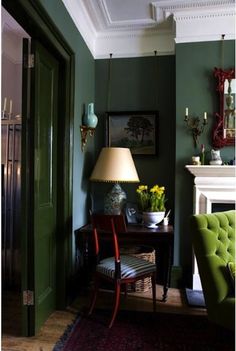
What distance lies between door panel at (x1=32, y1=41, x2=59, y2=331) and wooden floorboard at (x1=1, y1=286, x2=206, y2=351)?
0.10 meters

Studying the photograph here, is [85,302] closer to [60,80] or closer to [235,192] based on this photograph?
[235,192]

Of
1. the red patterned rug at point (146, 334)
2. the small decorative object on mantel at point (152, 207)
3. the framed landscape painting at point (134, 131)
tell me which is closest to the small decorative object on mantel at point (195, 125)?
the framed landscape painting at point (134, 131)

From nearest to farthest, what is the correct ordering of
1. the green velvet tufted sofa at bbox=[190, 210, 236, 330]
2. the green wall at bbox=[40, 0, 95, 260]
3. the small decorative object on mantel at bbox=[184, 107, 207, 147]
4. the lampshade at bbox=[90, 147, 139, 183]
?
the green velvet tufted sofa at bbox=[190, 210, 236, 330] < the green wall at bbox=[40, 0, 95, 260] < the lampshade at bbox=[90, 147, 139, 183] < the small decorative object on mantel at bbox=[184, 107, 207, 147]

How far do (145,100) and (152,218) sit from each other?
1.42 metres

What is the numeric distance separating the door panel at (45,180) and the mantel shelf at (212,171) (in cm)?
137

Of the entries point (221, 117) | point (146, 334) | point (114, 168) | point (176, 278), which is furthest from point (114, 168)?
point (146, 334)

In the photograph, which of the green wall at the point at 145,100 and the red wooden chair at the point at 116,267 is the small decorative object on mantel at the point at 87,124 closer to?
the green wall at the point at 145,100

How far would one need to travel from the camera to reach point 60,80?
2709 millimetres

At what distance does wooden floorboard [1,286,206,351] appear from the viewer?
2.16 meters

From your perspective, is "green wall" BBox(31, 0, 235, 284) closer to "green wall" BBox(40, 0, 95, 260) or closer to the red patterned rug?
"green wall" BBox(40, 0, 95, 260)

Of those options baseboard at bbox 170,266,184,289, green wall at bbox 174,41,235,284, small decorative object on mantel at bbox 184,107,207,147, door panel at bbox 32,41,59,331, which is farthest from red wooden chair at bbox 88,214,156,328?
small decorative object on mantel at bbox 184,107,207,147

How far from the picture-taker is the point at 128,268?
8.15ft

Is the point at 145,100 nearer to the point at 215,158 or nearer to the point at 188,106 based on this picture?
the point at 188,106

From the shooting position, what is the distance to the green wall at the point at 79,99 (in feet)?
8.77
